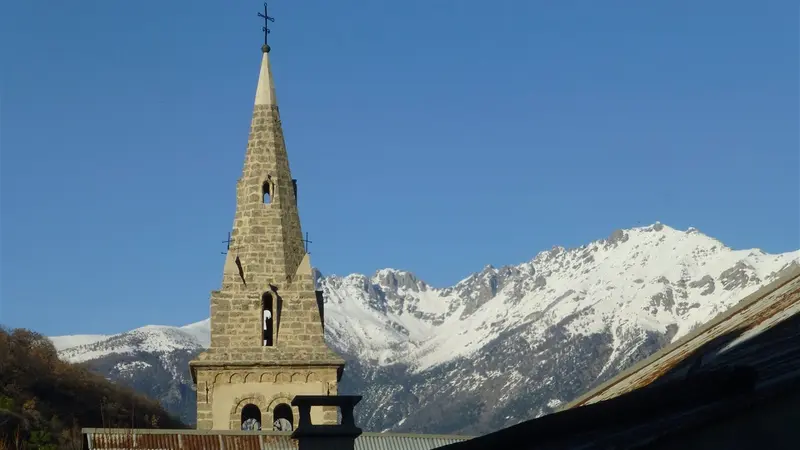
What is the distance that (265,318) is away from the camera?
39500 mm

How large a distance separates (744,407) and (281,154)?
3143 centimetres

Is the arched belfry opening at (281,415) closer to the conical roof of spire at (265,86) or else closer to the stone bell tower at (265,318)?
the stone bell tower at (265,318)

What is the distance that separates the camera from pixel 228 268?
130 feet

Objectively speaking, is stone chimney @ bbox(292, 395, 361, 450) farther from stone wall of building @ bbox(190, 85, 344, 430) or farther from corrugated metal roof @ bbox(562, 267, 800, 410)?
stone wall of building @ bbox(190, 85, 344, 430)

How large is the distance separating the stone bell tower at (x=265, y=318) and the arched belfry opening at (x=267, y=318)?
0.08 ft

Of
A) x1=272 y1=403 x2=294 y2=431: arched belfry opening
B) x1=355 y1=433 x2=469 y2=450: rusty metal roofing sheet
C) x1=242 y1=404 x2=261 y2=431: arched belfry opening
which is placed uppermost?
x1=242 y1=404 x2=261 y2=431: arched belfry opening

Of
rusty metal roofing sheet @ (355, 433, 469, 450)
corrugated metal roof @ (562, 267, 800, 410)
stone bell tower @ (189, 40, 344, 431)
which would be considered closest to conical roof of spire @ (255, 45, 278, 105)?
stone bell tower @ (189, 40, 344, 431)

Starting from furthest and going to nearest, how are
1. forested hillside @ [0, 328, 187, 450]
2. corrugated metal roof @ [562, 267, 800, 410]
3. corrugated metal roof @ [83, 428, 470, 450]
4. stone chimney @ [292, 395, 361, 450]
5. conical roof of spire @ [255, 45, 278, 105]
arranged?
1. forested hillside @ [0, 328, 187, 450]
2. conical roof of spire @ [255, 45, 278, 105]
3. corrugated metal roof @ [83, 428, 470, 450]
4. stone chimney @ [292, 395, 361, 450]
5. corrugated metal roof @ [562, 267, 800, 410]

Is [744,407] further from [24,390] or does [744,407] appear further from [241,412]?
[24,390]

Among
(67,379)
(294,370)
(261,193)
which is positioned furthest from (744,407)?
(67,379)

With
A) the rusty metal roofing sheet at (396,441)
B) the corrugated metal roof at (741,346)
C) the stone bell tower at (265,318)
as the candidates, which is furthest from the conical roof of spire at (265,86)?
the corrugated metal roof at (741,346)

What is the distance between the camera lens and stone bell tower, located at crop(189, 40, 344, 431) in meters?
38.1

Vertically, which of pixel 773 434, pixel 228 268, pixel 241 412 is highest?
pixel 228 268

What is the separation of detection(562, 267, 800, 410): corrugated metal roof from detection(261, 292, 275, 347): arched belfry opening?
611 inches
